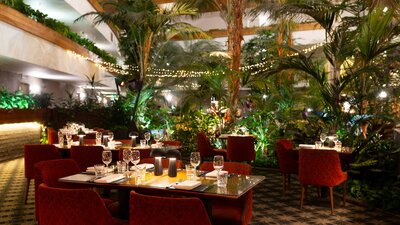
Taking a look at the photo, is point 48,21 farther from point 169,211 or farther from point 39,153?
point 169,211

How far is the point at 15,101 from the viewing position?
350 inches

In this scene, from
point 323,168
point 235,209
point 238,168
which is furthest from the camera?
point 323,168

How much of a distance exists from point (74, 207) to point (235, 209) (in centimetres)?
126

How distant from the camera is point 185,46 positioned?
1875 centimetres

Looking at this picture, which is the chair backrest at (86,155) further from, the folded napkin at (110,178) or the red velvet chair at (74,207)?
the red velvet chair at (74,207)

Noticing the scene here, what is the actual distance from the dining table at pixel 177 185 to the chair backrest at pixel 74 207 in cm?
→ 42

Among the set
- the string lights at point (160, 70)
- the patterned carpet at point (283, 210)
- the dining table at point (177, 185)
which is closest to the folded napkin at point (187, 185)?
the dining table at point (177, 185)

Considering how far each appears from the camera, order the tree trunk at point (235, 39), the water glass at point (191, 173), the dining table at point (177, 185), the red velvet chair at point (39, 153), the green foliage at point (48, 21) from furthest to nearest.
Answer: the green foliage at point (48, 21) < the tree trunk at point (235, 39) < the red velvet chair at point (39, 153) < the water glass at point (191, 173) < the dining table at point (177, 185)

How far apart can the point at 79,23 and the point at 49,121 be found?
4.62 metres

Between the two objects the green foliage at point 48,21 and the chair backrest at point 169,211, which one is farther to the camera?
the green foliage at point 48,21

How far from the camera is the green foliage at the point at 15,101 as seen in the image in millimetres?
8406

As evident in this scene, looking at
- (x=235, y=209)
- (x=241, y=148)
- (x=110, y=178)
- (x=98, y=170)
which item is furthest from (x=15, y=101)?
(x=235, y=209)

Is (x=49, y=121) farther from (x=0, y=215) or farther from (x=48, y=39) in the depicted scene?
(x=0, y=215)

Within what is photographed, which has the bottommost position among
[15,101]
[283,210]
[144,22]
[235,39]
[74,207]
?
[283,210]
